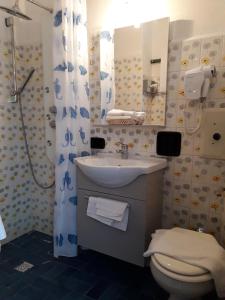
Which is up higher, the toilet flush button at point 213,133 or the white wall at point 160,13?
the white wall at point 160,13

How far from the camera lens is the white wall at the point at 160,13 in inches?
60.7

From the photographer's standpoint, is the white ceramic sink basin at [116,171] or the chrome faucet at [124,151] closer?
the white ceramic sink basin at [116,171]

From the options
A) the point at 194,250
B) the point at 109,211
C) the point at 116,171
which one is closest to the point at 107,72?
the point at 116,171

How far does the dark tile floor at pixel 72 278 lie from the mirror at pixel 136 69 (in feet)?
3.72

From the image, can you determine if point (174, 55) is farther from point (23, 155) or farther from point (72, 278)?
point (72, 278)

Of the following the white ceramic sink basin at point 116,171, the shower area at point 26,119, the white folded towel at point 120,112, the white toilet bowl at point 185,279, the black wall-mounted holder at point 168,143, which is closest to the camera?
the white toilet bowl at point 185,279

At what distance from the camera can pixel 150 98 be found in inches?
71.2

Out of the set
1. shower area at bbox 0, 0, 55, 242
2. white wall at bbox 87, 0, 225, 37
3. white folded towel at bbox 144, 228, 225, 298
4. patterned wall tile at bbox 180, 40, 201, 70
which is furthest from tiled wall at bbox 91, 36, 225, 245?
shower area at bbox 0, 0, 55, 242

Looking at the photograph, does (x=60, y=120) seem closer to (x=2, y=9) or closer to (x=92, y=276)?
(x=2, y=9)

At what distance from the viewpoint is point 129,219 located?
5.22ft

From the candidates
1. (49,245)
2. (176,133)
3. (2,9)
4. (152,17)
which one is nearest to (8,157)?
(49,245)

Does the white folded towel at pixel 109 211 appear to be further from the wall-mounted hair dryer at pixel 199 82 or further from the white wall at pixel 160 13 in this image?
the white wall at pixel 160 13

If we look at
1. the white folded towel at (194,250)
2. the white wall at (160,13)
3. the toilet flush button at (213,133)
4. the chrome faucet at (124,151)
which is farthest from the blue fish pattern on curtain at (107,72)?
the white folded towel at (194,250)

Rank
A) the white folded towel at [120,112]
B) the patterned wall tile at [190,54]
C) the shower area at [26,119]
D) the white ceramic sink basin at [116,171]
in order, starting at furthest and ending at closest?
the shower area at [26,119], the white folded towel at [120,112], the patterned wall tile at [190,54], the white ceramic sink basin at [116,171]
